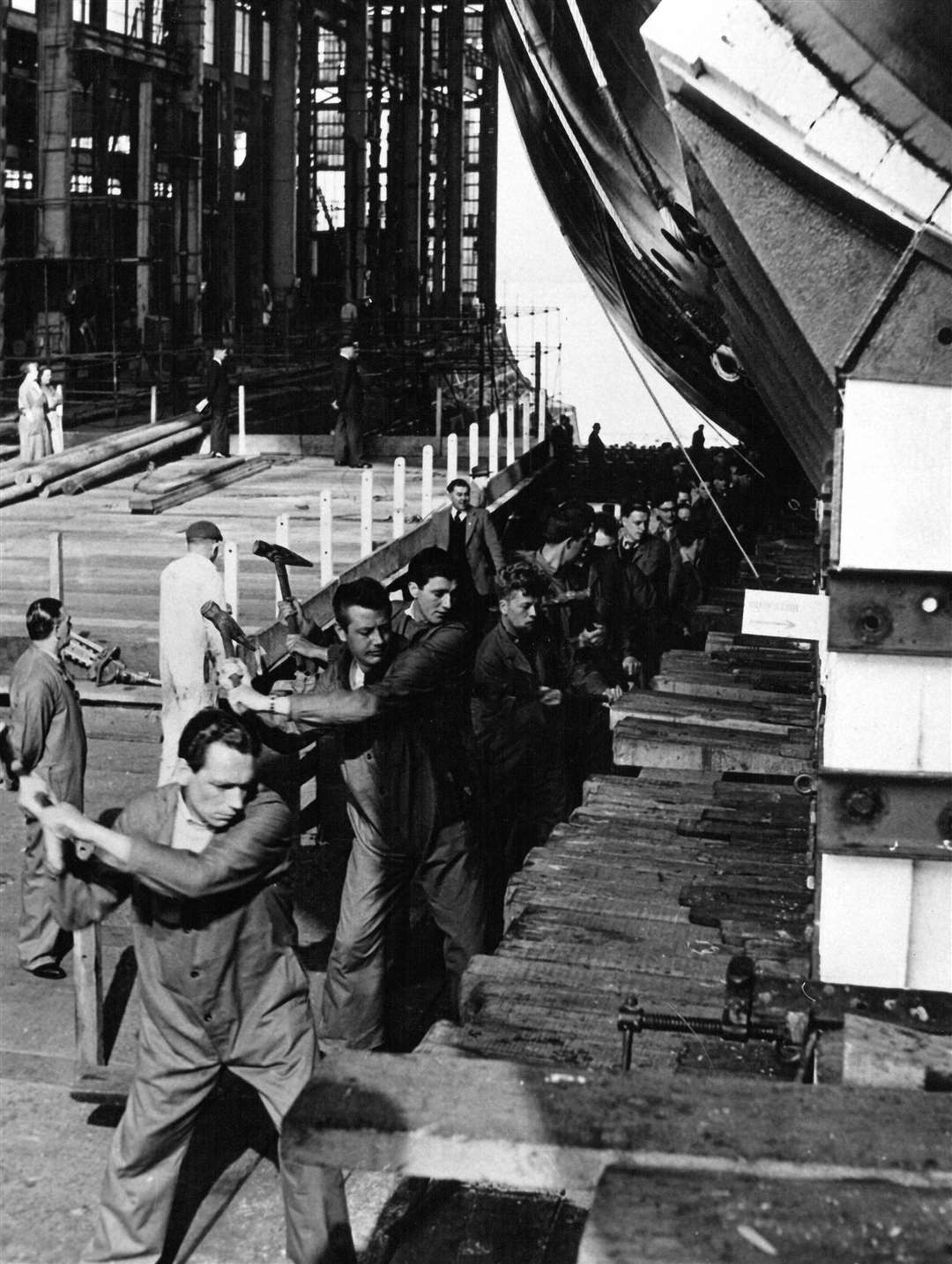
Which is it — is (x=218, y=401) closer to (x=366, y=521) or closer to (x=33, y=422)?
(x=33, y=422)

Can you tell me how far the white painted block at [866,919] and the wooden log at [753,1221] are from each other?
1.24 m

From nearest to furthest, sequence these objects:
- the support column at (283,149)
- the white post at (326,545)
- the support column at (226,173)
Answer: the white post at (326,545), the support column at (226,173), the support column at (283,149)

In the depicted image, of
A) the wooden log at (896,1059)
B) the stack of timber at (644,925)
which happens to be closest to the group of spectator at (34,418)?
the stack of timber at (644,925)

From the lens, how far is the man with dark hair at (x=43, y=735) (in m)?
7.91

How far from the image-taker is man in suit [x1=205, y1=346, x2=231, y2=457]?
24.7 m

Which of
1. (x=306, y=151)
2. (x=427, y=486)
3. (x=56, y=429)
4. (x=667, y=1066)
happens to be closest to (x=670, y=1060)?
(x=667, y=1066)

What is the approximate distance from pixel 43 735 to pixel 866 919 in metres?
5.39

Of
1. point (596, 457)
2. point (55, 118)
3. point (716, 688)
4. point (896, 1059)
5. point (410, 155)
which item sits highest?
point (410, 155)

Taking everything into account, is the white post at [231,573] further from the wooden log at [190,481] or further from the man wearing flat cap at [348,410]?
the man wearing flat cap at [348,410]

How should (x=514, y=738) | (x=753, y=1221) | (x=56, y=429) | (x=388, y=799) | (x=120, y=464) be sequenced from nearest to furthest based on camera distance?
(x=753, y=1221) → (x=388, y=799) → (x=514, y=738) → (x=120, y=464) → (x=56, y=429)

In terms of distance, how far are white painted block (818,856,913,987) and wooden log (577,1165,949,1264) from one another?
1.24 meters

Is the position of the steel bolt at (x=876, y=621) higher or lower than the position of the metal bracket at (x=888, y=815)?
higher

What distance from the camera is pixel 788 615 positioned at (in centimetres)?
412

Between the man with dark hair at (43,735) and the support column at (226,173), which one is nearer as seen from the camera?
the man with dark hair at (43,735)
